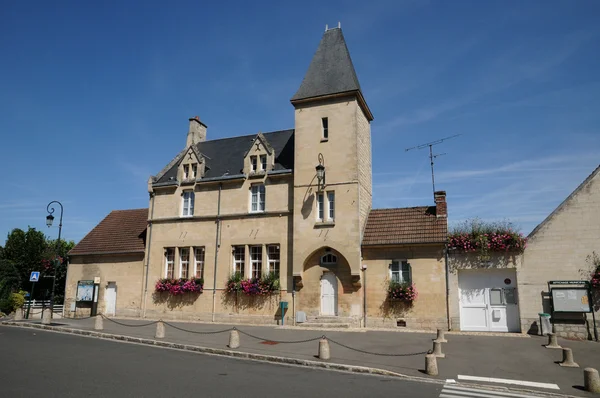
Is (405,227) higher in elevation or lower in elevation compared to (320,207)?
lower

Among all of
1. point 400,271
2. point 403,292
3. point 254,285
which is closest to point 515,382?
point 403,292

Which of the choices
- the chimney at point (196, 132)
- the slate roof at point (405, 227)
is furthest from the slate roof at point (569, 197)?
the chimney at point (196, 132)

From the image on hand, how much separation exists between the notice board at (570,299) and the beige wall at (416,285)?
4235 millimetres

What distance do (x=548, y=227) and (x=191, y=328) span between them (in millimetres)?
15890

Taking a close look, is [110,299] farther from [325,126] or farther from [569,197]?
[569,197]

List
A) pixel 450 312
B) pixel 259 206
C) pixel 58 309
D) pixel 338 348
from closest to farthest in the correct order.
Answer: pixel 338 348, pixel 450 312, pixel 259 206, pixel 58 309

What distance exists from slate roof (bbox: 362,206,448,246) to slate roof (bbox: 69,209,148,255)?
43.5 ft

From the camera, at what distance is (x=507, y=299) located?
1892 cm

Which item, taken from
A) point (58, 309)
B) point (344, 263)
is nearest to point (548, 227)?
point (344, 263)

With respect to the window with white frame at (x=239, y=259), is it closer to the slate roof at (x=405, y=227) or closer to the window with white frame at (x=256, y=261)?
the window with white frame at (x=256, y=261)

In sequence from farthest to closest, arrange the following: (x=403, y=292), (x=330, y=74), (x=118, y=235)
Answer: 1. (x=118, y=235)
2. (x=330, y=74)
3. (x=403, y=292)

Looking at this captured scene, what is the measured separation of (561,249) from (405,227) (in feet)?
20.9

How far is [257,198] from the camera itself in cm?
2359

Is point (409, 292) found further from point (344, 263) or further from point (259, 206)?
point (259, 206)
